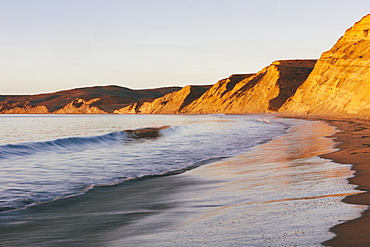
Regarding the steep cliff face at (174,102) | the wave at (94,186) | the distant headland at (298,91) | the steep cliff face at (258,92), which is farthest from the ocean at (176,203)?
the steep cliff face at (174,102)

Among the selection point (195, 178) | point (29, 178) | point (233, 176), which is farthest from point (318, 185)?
point (29, 178)

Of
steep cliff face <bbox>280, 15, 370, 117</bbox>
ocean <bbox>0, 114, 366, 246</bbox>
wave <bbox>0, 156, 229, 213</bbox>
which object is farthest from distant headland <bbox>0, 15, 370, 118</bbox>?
ocean <bbox>0, 114, 366, 246</bbox>

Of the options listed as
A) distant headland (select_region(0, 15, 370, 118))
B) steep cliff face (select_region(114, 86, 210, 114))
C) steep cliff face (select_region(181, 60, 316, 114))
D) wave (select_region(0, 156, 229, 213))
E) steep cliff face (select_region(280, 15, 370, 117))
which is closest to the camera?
wave (select_region(0, 156, 229, 213))

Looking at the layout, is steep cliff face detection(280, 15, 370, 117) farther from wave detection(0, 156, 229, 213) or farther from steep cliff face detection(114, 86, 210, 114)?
steep cliff face detection(114, 86, 210, 114)

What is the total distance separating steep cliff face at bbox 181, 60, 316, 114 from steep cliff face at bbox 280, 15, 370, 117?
24.0 meters

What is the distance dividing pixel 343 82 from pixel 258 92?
50702mm

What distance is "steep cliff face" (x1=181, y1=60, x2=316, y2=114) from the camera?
303 ft

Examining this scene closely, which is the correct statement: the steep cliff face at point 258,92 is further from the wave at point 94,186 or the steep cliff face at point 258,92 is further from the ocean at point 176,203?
the ocean at point 176,203

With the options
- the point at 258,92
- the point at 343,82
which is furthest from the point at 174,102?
the point at 343,82

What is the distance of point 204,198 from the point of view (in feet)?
20.6

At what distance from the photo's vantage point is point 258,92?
99.0 meters

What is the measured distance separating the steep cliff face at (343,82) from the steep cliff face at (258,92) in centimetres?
2405

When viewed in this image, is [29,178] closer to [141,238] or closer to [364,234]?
[141,238]

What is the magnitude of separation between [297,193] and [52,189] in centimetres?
460
